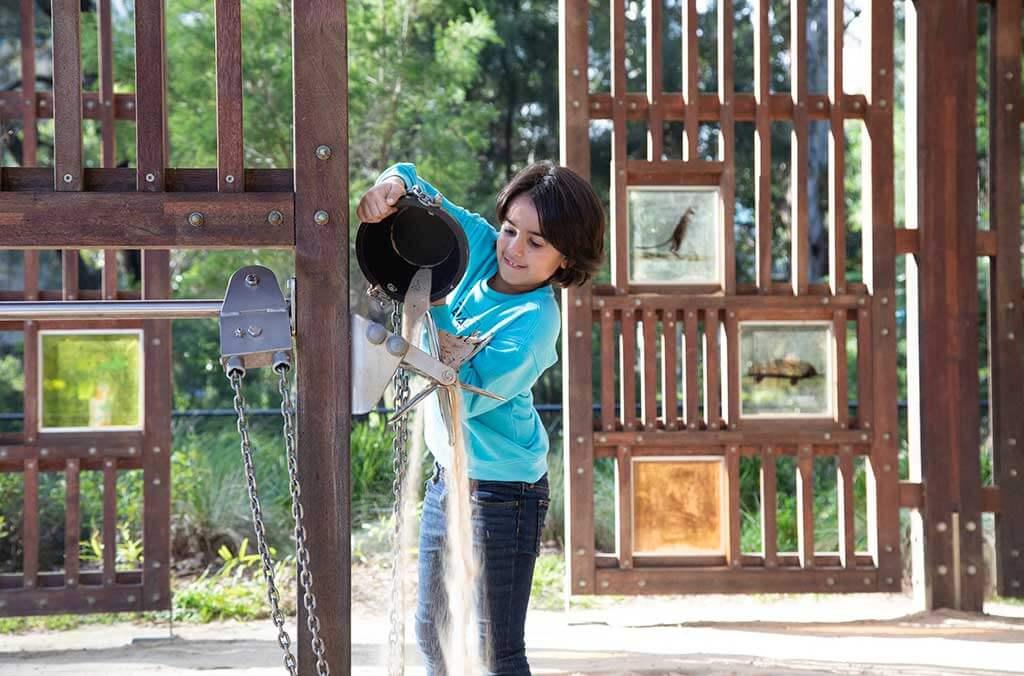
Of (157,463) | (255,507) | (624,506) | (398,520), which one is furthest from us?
(624,506)

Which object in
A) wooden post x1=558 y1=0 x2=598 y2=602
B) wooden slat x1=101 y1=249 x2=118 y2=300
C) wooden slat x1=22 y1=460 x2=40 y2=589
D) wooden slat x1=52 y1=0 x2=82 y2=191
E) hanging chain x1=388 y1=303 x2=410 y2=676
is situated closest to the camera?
wooden slat x1=52 y1=0 x2=82 y2=191

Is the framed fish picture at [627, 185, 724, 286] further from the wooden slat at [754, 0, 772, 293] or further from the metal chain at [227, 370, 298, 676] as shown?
the metal chain at [227, 370, 298, 676]

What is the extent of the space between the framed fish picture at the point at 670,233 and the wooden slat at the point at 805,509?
0.79 metres

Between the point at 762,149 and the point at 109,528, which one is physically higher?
the point at 762,149

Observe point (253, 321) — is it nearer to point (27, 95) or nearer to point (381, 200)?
point (381, 200)

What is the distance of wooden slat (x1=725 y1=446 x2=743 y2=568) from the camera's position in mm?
4859

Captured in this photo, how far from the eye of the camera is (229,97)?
2191 mm

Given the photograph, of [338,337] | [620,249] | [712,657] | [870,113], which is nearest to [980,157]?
[870,113]

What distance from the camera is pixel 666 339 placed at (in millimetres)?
4922

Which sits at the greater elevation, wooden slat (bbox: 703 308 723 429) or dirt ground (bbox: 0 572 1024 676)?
wooden slat (bbox: 703 308 723 429)

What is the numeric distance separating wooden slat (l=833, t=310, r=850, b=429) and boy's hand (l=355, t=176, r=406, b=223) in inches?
119

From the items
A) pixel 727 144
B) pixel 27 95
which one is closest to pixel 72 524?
pixel 27 95

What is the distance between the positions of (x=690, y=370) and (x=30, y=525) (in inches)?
99.3

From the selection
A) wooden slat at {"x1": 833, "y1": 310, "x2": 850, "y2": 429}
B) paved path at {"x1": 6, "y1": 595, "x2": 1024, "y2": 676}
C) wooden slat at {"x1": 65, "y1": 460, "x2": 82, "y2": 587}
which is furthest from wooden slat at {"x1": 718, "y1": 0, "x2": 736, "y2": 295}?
wooden slat at {"x1": 65, "y1": 460, "x2": 82, "y2": 587}
